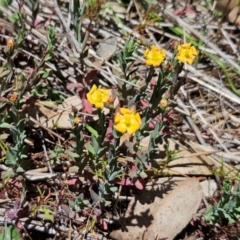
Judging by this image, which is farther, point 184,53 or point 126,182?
point 126,182

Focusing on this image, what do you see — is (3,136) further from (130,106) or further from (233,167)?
(233,167)

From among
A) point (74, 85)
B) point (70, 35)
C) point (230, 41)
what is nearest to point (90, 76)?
point (74, 85)

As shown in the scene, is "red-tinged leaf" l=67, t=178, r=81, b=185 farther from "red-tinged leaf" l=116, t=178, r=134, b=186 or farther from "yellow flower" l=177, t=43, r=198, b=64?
"yellow flower" l=177, t=43, r=198, b=64

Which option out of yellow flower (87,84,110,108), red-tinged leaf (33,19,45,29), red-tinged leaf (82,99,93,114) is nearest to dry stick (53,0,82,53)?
red-tinged leaf (33,19,45,29)

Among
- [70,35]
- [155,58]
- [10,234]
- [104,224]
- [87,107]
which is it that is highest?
[155,58]

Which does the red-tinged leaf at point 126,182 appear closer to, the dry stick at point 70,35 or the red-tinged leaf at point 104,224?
the red-tinged leaf at point 104,224

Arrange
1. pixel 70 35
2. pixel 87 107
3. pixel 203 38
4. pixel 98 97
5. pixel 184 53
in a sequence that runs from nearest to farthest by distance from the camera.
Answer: pixel 98 97 → pixel 184 53 → pixel 87 107 → pixel 70 35 → pixel 203 38

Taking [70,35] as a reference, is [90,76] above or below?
below

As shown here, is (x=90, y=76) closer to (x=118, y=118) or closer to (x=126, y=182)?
(x=126, y=182)

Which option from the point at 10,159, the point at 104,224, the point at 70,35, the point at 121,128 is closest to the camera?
the point at 121,128

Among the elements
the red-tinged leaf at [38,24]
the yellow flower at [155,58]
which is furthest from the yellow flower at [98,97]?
the red-tinged leaf at [38,24]

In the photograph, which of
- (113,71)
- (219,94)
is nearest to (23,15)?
(113,71)
